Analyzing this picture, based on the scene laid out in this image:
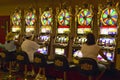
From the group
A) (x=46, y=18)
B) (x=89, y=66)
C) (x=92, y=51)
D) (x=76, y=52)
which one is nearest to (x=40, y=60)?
(x=76, y=52)

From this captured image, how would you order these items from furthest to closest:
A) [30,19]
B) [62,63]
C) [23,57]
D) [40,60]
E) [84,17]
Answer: [30,19], [84,17], [23,57], [40,60], [62,63]

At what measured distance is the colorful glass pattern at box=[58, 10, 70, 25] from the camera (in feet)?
20.9

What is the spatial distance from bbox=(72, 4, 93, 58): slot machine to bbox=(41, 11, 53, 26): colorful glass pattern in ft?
3.43

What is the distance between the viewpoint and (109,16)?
5.29 metres

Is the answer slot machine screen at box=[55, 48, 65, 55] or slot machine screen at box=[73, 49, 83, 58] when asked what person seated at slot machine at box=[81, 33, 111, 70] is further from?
slot machine screen at box=[55, 48, 65, 55]

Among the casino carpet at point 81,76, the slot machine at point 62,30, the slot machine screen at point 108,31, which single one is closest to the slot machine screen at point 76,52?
the slot machine at point 62,30

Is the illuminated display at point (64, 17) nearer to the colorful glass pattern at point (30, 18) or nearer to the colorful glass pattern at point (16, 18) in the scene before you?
the colorful glass pattern at point (30, 18)

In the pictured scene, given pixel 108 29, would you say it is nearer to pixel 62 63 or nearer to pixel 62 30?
pixel 62 63

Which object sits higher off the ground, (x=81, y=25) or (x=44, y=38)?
(x=81, y=25)

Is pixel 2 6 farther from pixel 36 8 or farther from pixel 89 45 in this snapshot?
pixel 89 45

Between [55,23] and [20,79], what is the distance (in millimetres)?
1743

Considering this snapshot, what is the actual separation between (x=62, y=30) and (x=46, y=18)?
2.61 ft

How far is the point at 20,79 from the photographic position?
22.1 ft

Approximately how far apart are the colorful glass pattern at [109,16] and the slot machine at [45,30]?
179cm
